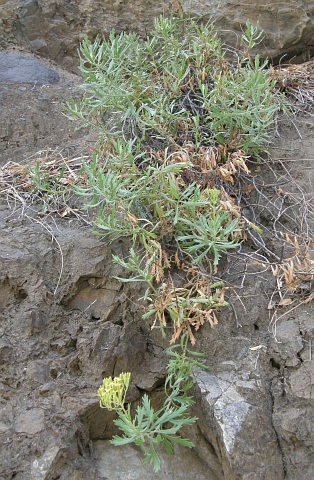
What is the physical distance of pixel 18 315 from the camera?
3414mm

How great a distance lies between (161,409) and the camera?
2.91 m

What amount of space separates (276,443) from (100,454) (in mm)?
793

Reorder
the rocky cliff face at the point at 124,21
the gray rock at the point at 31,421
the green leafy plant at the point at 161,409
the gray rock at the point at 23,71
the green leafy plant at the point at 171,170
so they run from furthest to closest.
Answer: the rocky cliff face at the point at 124,21, the gray rock at the point at 23,71, the green leafy plant at the point at 171,170, the gray rock at the point at 31,421, the green leafy plant at the point at 161,409

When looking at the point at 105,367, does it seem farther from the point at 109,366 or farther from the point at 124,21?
the point at 124,21

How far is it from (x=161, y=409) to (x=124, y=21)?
3526mm

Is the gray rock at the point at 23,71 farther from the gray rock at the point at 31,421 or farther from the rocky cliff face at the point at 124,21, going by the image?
the gray rock at the point at 31,421

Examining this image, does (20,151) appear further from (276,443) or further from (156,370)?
(276,443)

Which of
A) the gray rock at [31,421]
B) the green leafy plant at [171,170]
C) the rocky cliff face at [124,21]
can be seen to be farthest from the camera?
the rocky cliff face at [124,21]

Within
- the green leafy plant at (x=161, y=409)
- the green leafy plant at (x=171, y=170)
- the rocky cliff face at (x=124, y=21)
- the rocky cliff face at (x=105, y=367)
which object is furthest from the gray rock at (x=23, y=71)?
the green leafy plant at (x=161, y=409)

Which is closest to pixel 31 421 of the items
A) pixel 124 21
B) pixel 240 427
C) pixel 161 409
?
pixel 161 409

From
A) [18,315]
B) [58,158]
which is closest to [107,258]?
[18,315]

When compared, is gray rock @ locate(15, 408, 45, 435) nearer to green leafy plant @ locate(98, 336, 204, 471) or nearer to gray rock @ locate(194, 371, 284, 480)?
green leafy plant @ locate(98, 336, 204, 471)

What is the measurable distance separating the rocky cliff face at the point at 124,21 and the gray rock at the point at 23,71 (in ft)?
0.81

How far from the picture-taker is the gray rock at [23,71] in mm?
5016
